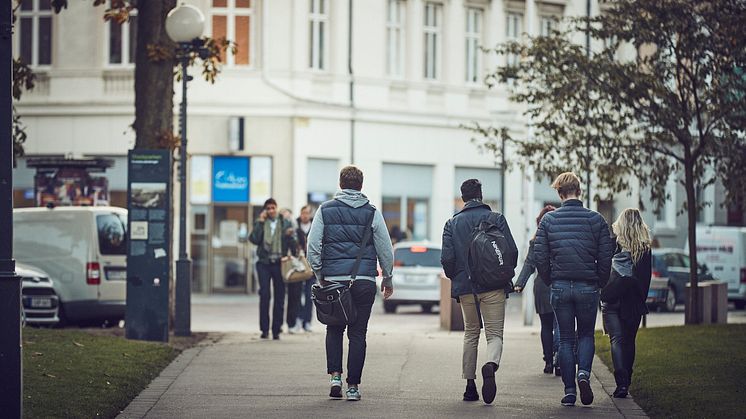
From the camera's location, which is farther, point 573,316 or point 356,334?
point 356,334

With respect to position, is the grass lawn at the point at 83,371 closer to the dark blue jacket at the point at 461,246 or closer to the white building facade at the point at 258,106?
the dark blue jacket at the point at 461,246

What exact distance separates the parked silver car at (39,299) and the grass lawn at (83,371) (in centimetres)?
369

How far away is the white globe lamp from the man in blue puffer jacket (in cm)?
783

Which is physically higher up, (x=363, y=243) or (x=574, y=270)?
(x=363, y=243)

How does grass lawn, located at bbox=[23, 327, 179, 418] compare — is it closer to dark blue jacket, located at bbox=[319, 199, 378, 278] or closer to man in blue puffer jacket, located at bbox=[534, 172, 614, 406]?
dark blue jacket, located at bbox=[319, 199, 378, 278]

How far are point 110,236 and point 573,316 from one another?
10836 mm

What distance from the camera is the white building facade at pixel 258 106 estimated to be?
128 ft

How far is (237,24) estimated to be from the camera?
39.7 m

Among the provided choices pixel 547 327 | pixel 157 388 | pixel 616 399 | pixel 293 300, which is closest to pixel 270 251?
pixel 293 300

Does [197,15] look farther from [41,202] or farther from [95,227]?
[41,202]

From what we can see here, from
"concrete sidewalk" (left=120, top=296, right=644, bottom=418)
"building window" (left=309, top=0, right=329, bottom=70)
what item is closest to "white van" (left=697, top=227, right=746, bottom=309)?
"building window" (left=309, top=0, right=329, bottom=70)

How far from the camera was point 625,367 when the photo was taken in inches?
513

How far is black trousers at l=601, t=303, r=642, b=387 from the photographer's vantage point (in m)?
13.0

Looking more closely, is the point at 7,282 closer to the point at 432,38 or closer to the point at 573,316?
the point at 573,316
